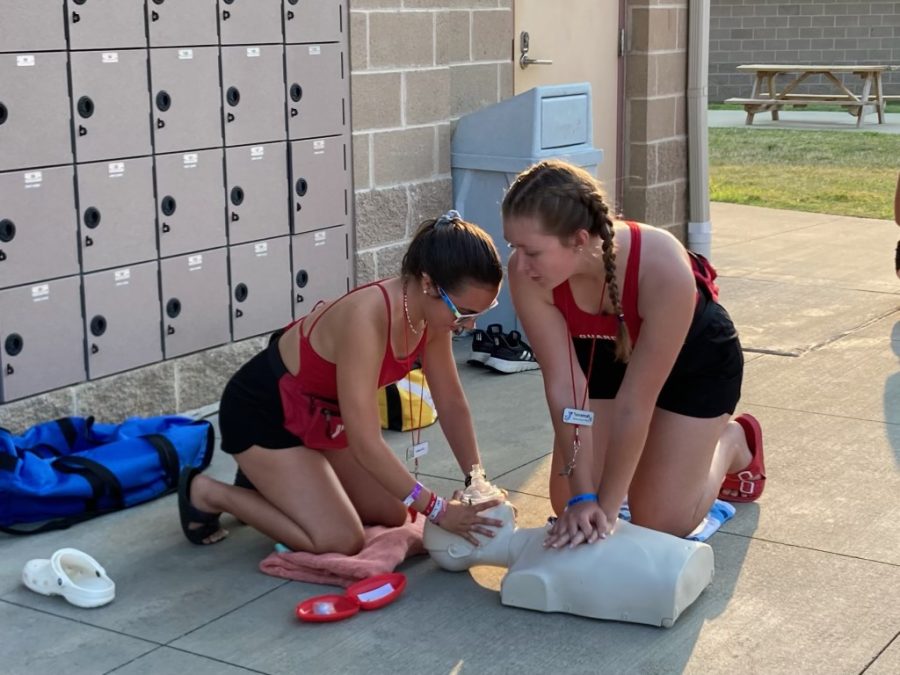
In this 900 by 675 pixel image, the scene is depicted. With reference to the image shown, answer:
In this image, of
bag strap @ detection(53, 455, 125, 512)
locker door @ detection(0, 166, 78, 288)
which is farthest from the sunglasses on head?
locker door @ detection(0, 166, 78, 288)

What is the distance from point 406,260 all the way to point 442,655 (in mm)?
1074

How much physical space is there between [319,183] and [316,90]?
415 mm

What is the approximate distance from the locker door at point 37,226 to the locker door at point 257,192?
852 mm

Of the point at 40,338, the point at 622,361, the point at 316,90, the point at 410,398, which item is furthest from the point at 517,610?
the point at 316,90

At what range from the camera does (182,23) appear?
5102 millimetres

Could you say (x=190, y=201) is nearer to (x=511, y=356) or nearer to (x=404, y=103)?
(x=404, y=103)

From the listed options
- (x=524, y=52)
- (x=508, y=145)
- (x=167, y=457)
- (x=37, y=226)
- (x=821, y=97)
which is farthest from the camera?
(x=821, y=97)

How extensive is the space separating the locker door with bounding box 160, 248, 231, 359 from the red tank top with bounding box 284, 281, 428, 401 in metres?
1.50

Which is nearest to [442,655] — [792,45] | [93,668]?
[93,668]

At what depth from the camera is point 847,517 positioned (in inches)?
163

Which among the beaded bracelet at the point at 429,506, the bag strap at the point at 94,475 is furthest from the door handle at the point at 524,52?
the beaded bracelet at the point at 429,506

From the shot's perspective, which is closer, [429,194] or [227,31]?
[227,31]

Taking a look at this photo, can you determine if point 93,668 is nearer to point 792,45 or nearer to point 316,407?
point 316,407

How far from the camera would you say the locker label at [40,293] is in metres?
4.63
